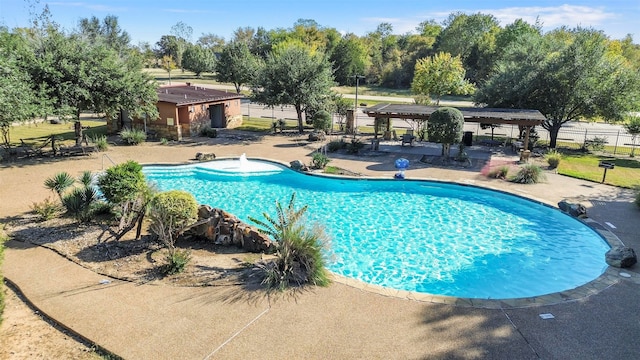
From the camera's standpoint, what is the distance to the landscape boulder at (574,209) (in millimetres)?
13828

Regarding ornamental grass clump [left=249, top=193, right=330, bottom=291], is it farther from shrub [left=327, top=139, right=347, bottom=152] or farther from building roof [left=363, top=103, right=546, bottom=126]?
building roof [left=363, top=103, right=546, bottom=126]

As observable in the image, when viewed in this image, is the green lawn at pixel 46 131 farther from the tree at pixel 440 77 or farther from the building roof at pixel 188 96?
the tree at pixel 440 77

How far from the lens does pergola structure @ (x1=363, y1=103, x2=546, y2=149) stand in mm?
20172

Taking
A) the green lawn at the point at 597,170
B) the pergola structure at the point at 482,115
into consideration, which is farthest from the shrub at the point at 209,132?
the green lawn at the point at 597,170

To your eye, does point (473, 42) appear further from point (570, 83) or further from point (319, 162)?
point (319, 162)

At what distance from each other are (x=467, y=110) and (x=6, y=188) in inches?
898

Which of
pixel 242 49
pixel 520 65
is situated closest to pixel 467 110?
pixel 520 65

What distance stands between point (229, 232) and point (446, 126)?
13.3 meters

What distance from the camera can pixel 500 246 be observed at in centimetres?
1245

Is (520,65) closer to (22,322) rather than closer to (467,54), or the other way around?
(22,322)

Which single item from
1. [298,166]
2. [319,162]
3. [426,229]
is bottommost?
[426,229]

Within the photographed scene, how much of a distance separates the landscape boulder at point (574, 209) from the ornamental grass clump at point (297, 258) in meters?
9.81

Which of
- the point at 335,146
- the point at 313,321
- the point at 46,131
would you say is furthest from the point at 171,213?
the point at 46,131

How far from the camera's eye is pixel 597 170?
20.2 meters
